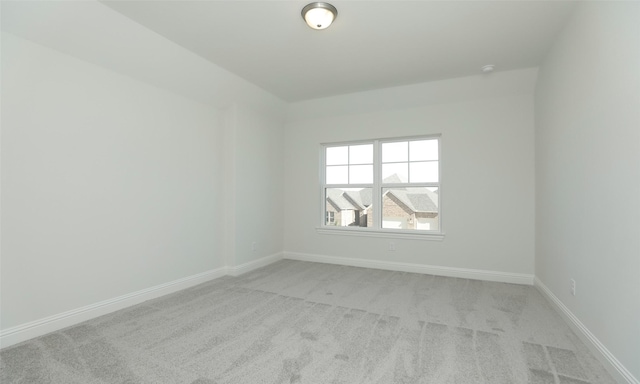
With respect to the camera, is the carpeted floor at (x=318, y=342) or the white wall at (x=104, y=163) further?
the white wall at (x=104, y=163)

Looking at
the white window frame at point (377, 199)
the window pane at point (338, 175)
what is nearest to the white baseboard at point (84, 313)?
the white window frame at point (377, 199)

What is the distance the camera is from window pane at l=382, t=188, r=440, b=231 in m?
4.16

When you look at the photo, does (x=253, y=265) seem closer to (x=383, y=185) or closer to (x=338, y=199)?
(x=338, y=199)

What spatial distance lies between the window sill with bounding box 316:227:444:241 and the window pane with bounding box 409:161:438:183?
0.78 meters

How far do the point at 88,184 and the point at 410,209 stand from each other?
153 inches

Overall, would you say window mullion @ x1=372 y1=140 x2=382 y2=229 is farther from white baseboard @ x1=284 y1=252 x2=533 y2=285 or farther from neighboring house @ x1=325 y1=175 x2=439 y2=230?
white baseboard @ x1=284 y1=252 x2=533 y2=285

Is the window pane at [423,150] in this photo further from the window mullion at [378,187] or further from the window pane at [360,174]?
the window pane at [360,174]

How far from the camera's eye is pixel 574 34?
2.30m

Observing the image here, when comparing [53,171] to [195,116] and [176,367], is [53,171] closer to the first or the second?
[195,116]

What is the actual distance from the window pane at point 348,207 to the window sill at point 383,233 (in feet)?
0.53

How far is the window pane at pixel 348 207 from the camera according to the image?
182 inches

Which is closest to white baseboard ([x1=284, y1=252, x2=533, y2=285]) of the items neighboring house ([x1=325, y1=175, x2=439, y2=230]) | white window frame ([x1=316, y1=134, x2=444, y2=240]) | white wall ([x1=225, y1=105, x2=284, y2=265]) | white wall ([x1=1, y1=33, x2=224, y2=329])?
white window frame ([x1=316, y1=134, x2=444, y2=240])

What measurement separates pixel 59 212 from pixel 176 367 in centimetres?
166

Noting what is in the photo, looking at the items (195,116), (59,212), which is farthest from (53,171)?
(195,116)
